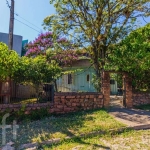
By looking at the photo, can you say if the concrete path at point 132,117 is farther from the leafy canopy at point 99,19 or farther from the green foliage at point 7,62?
the green foliage at point 7,62

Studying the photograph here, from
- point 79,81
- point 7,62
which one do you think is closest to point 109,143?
point 7,62

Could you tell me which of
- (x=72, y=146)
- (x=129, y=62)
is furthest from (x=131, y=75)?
(x=72, y=146)

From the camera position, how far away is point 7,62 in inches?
271

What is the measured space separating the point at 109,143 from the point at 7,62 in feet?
15.2

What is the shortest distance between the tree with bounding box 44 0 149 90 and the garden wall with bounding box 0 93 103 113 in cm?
215

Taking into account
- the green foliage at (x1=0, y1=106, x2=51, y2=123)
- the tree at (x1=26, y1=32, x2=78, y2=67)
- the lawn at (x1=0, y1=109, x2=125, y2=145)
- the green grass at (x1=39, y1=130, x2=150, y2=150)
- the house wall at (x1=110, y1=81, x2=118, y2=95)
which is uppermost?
the tree at (x1=26, y1=32, x2=78, y2=67)

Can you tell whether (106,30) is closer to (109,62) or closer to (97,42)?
(97,42)

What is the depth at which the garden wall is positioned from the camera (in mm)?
7301

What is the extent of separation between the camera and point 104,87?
8727 millimetres

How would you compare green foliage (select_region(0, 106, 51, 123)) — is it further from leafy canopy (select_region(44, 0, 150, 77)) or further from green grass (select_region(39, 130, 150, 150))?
leafy canopy (select_region(44, 0, 150, 77))

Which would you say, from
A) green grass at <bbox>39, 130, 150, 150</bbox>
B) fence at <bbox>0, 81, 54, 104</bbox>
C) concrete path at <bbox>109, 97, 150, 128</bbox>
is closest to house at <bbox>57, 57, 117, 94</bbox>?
fence at <bbox>0, 81, 54, 104</bbox>

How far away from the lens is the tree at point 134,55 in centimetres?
841

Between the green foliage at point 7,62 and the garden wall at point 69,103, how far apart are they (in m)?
1.27

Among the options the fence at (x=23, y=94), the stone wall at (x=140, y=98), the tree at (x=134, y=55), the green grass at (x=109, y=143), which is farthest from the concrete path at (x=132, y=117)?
the fence at (x=23, y=94)
